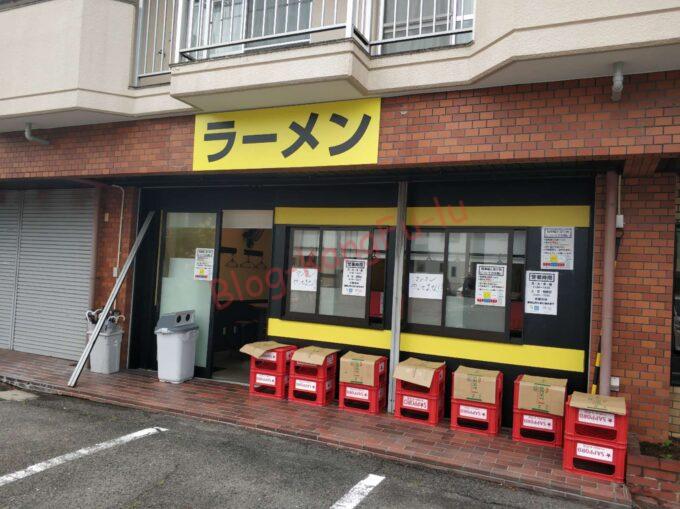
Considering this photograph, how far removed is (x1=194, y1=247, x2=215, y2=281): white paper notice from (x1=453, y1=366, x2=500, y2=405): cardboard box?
4.35 meters

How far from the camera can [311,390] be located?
691 cm

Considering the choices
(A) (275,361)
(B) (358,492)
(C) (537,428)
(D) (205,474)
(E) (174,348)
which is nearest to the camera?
(B) (358,492)

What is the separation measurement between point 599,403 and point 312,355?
3.42m

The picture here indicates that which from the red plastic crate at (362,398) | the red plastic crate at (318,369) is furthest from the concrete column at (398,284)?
the red plastic crate at (318,369)

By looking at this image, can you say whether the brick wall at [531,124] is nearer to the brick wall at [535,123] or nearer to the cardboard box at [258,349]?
the brick wall at [535,123]

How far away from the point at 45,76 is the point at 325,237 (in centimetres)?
478

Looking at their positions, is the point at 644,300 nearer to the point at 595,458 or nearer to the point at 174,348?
the point at 595,458

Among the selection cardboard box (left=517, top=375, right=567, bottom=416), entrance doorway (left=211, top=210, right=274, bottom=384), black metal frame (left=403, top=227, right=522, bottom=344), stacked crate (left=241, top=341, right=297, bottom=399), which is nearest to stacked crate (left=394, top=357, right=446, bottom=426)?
black metal frame (left=403, top=227, right=522, bottom=344)

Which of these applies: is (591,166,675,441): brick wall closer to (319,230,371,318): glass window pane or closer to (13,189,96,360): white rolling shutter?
(319,230,371,318): glass window pane

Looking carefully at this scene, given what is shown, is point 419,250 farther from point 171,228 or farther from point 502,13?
point 171,228

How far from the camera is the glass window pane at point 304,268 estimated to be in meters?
7.65

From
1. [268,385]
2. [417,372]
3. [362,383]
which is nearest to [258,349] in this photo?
[268,385]

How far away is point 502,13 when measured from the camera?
5.16m

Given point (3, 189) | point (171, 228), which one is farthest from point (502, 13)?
point (3, 189)
